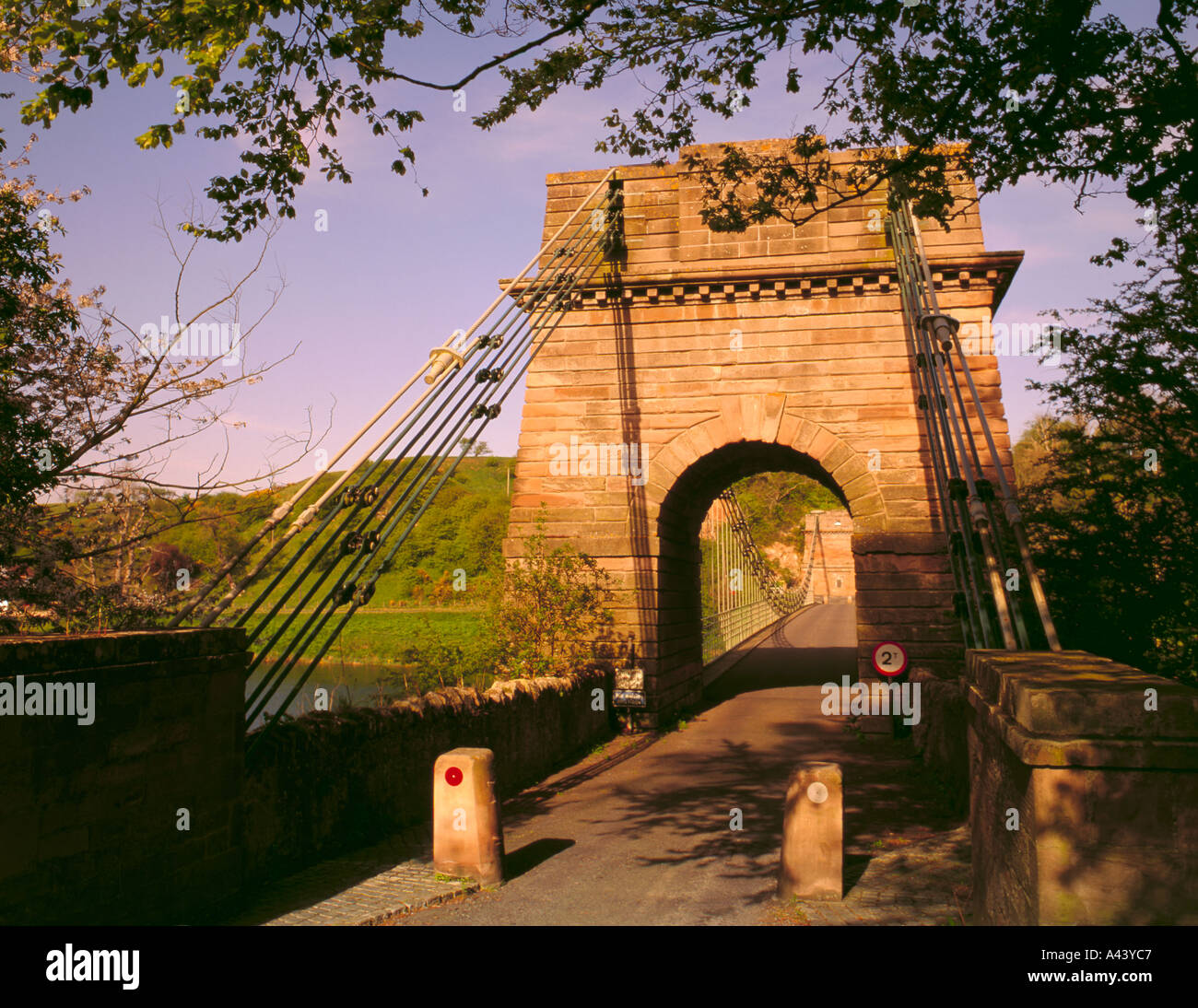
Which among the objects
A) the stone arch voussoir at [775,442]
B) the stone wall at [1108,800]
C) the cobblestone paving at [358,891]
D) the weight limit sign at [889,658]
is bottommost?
the cobblestone paving at [358,891]

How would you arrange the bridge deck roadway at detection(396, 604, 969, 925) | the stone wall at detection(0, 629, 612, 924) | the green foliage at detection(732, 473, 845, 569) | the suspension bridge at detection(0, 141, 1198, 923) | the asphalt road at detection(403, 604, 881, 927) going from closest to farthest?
the suspension bridge at detection(0, 141, 1198, 923) → the stone wall at detection(0, 629, 612, 924) → the bridge deck roadway at detection(396, 604, 969, 925) → the asphalt road at detection(403, 604, 881, 927) → the green foliage at detection(732, 473, 845, 569)

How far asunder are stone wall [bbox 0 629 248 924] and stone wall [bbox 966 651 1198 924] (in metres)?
3.81

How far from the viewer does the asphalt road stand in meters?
5.06

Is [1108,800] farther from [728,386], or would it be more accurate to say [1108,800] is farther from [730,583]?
[730,583]

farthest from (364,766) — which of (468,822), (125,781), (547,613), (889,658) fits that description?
(889,658)

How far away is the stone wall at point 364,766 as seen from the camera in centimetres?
538

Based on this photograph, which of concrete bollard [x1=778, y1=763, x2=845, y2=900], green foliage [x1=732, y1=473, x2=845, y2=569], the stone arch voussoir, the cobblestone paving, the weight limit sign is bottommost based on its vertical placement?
the cobblestone paving

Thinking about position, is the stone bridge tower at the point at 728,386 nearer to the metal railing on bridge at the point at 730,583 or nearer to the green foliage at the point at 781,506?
the metal railing on bridge at the point at 730,583

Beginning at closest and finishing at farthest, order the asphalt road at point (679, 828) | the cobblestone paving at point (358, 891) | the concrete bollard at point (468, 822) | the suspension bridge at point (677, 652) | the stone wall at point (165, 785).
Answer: the suspension bridge at point (677, 652) → the stone wall at point (165, 785) → the cobblestone paving at point (358, 891) → the asphalt road at point (679, 828) → the concrete bollard at point (468, 822)

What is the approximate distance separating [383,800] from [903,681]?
700cm

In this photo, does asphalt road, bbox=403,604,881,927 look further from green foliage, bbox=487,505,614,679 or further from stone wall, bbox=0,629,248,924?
green foliage, bbox=487,505,614,679

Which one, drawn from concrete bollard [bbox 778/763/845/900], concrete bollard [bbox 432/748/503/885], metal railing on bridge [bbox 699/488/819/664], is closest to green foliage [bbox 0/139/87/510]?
concrete bollard [bbox 432/748/503/885]

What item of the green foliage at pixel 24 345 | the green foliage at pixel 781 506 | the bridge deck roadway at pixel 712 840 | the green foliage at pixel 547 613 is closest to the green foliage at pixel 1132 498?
the bridge deck roadway at pixel 712 840

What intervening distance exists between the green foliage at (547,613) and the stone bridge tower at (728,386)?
0.93 ft
